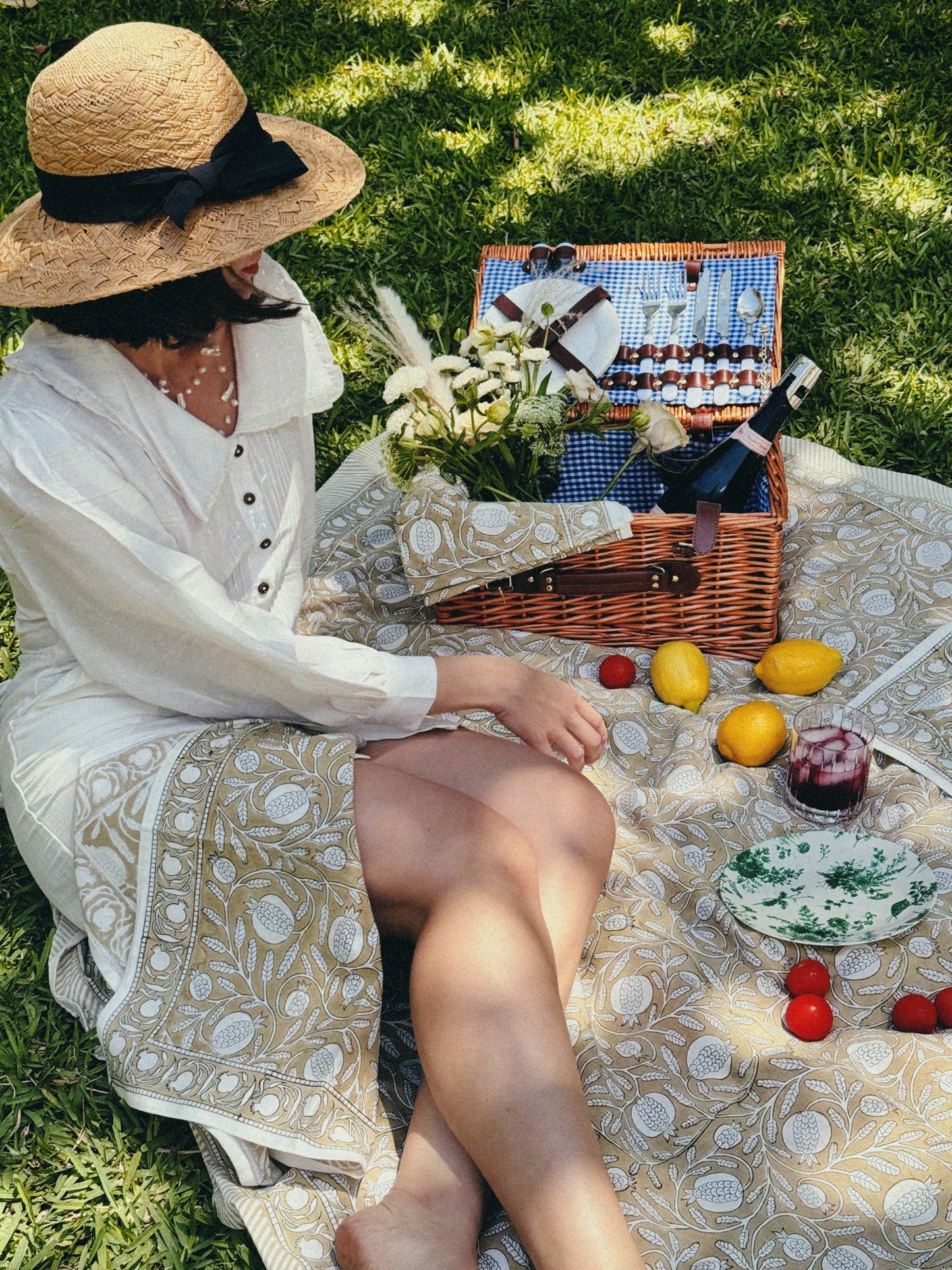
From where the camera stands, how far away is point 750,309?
3.09 metres

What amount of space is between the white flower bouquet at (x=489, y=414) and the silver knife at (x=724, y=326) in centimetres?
25

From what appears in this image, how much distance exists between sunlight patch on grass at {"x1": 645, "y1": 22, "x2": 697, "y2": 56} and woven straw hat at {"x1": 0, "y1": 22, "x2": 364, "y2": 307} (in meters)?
3.31

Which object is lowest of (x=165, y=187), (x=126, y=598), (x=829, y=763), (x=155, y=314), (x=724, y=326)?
(x=829, y=763)

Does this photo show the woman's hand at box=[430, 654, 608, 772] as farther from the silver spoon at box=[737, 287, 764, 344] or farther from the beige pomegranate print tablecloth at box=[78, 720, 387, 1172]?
the silver spoon at box=[737, 287, 764, 344]

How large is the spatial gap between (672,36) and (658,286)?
6.88ft

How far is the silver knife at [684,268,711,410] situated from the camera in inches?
118

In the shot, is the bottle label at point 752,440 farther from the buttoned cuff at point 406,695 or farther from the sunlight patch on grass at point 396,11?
the sunlight patch on grass at point 396,11

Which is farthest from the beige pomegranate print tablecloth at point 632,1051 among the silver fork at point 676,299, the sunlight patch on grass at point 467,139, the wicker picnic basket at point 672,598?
the sunlight patch on grass at point 467,139

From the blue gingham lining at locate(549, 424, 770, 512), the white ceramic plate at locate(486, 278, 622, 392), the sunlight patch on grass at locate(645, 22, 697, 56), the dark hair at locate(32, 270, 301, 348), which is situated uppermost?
the dark hair at locate(32, 270, 301, 348)

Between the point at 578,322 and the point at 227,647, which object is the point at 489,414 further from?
the point at 227,647

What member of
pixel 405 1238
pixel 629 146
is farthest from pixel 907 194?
pixel 405 1238

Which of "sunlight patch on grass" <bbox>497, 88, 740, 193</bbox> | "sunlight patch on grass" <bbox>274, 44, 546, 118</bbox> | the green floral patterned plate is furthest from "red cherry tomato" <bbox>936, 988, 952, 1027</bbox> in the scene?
"sunlight patch on grass" <bbox>274, 44, 546, 118</bbox>

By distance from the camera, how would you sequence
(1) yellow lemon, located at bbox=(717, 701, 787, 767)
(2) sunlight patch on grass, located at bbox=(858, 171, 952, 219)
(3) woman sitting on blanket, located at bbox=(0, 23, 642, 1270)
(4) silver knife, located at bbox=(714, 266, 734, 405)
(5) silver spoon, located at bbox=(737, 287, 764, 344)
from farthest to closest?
(2) sunlight patch on grass, located at bbox=(858, 171, 952, 219) → (5) silver spoon, located at bbox=(737, 287, 764, 344) → (4) silver knife, located at bbox=(714, 266, 734, 405) → (1) yellow lemon, located at bbox=(717, 701, 787, 767) → (3) woman sitting on blanket, located at bbox=(0, 23, 642, 1270)

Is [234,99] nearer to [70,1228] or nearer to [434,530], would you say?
A: [434,530]
